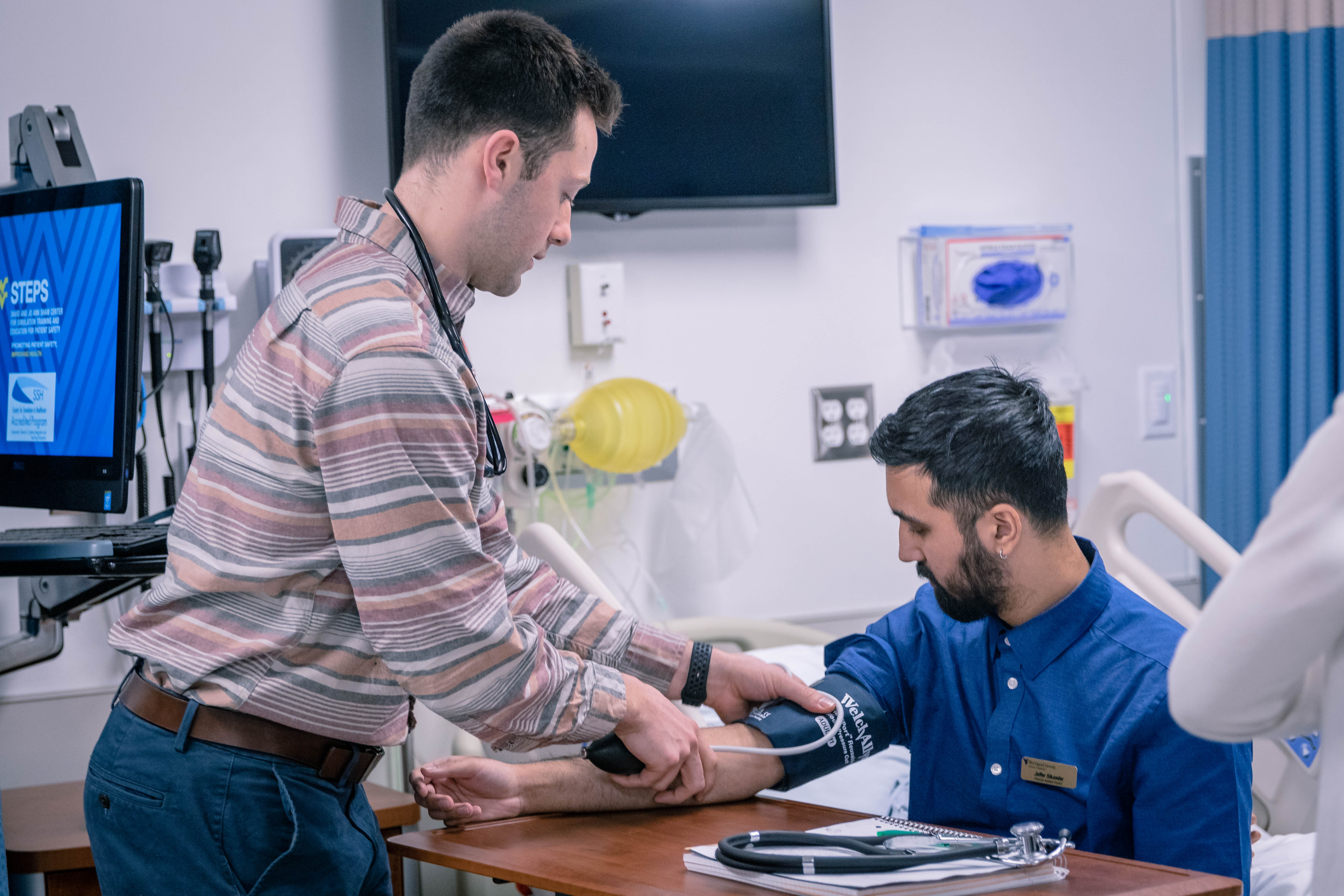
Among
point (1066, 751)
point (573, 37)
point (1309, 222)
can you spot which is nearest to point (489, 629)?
point (1066, 751)

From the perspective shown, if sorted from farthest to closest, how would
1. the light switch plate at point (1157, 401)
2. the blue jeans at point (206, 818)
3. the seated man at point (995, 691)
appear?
the light switch plate at point (1157, 401) → the seated man at point (995, 691) → the blue jeans at point (206, 818)

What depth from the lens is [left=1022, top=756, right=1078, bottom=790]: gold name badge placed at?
1.58m

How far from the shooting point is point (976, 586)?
1.69 m

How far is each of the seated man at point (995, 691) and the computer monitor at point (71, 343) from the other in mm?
712

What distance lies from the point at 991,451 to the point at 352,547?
84 centimetres

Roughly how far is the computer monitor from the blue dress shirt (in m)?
1.12

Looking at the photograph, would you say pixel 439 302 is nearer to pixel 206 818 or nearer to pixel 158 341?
pixel 206 818

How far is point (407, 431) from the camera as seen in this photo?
128 cm

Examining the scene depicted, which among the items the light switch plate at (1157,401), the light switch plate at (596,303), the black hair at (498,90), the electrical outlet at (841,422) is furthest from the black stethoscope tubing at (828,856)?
the light switch plate at (1157,401)

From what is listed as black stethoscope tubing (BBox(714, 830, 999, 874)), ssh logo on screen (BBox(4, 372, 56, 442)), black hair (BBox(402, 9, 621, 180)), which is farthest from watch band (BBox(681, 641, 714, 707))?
ssh logo on screen (BBox(4, 372, 56, 442))

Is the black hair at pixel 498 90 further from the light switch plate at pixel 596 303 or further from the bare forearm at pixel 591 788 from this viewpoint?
the light switch plate at pixel 596 303

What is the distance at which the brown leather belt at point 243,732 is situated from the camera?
1373 mm

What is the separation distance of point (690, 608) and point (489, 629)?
1637mm

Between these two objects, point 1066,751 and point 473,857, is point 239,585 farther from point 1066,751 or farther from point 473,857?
point 1066,751
